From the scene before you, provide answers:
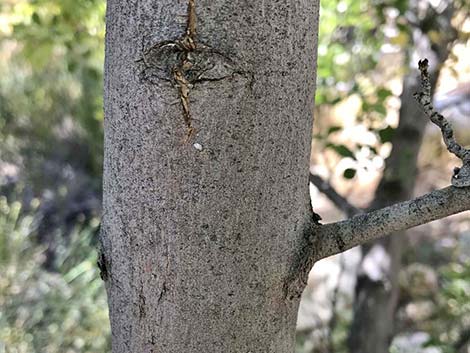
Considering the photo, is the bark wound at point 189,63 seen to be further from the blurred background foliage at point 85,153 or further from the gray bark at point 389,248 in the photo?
the gray bark at point 389,248

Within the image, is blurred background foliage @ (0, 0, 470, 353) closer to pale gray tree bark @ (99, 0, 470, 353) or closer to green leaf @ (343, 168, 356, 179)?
green leaf @ (343, 168, 356, 179)

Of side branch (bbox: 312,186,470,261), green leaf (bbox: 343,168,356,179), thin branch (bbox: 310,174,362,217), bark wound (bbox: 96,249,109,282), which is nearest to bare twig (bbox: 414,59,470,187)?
side branch (bbox: 312,186,470,261)

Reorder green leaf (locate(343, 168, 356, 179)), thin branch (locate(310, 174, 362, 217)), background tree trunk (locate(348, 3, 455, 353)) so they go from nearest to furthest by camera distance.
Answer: green leaf (locate(343, 168, 356, 179))
thin branch (locate(310, 174, 362, 217))
background tree trunk (locate(348, 3, 455, 353))

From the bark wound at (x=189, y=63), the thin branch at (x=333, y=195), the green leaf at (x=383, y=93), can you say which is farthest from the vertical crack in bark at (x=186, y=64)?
the green leaf at (x=383, y=93)

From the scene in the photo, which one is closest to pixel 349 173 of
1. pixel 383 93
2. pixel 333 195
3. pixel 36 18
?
pixel 333 195

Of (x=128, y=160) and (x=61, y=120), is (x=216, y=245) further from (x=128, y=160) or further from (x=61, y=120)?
(x=61, y=120)

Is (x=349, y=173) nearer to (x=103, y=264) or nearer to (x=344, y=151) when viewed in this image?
(x=344, y=151)

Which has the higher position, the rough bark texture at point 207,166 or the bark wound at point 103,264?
the rough bark texture at point 207,166
